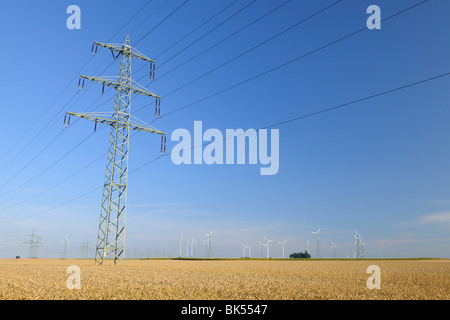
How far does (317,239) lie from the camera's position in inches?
4178

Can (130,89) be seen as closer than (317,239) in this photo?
Yes

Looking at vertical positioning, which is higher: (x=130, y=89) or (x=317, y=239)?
(x=130, y=89)

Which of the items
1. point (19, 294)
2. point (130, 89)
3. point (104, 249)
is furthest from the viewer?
point (130, 89)
